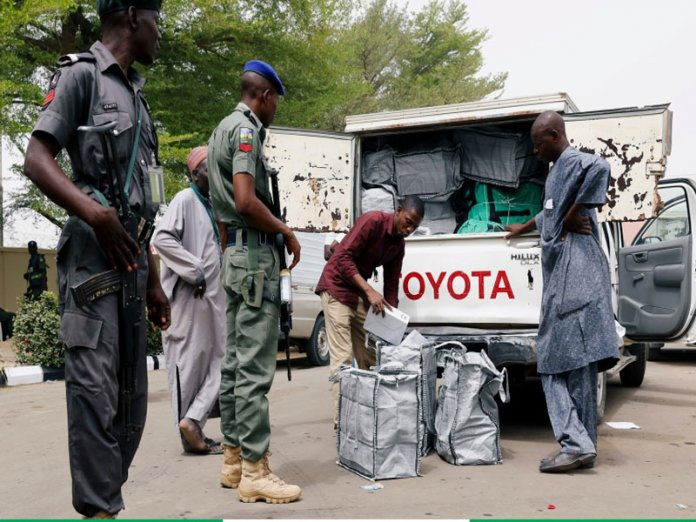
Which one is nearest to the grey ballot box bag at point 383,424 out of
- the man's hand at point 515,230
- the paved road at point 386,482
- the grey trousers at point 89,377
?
the paved road at point 386,482

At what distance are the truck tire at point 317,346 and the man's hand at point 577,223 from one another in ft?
20.1

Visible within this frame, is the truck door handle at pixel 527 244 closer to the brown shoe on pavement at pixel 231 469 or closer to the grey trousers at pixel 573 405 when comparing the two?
the grey trousers at pixel 573 405

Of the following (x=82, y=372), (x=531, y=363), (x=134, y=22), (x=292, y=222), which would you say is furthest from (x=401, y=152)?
(x=82, y=372)

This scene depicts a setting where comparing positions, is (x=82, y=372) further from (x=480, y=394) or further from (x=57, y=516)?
(x=480, y=394)

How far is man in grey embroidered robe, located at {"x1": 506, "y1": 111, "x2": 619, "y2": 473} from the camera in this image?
4488 mm

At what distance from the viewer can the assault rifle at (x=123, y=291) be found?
2.46m

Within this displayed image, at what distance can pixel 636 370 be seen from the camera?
8.08m

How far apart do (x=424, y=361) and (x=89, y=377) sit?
2.88 meters

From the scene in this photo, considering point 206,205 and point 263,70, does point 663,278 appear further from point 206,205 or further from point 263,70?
point 263,70

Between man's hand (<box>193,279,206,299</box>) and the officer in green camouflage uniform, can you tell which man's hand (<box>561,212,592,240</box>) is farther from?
man's hand (<box>193,279,206,299</box>)

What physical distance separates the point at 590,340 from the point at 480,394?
77 cm

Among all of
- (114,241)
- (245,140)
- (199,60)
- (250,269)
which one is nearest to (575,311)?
(250,269)

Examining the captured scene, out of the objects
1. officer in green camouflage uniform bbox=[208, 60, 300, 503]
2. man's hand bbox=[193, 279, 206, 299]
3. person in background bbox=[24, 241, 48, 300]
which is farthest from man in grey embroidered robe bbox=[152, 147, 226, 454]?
person in background bbox=[24, 241, 48, 300]

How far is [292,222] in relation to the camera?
19.9 feet
